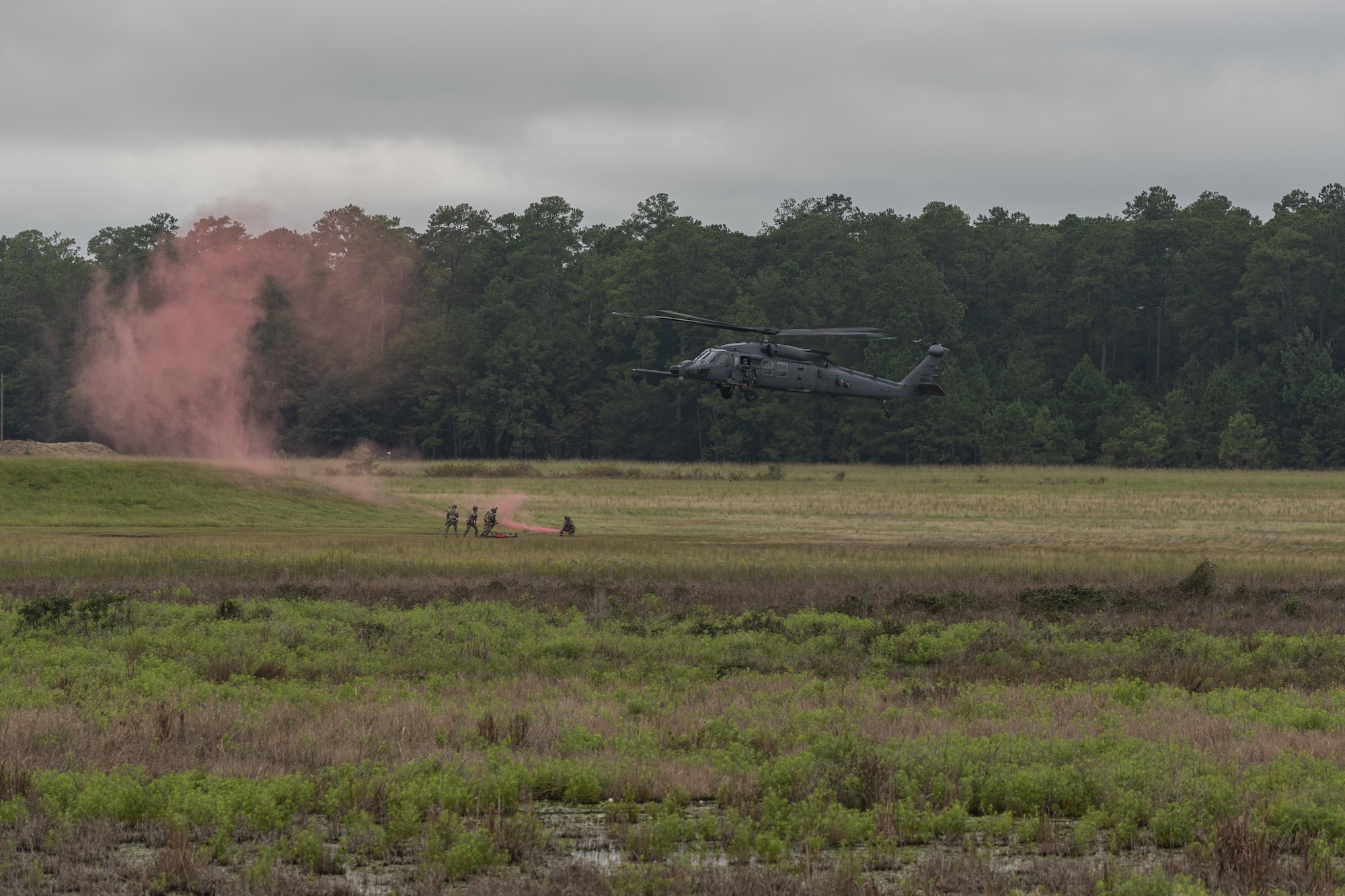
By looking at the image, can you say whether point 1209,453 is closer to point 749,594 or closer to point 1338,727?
point 749,594

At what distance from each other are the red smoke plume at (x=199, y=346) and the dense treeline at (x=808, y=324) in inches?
88.5

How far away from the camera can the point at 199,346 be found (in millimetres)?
78250

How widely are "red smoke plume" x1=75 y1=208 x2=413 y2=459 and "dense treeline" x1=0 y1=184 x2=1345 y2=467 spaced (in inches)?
88.5

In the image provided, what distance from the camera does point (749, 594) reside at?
29000 mm

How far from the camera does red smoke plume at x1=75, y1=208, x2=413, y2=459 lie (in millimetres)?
78875

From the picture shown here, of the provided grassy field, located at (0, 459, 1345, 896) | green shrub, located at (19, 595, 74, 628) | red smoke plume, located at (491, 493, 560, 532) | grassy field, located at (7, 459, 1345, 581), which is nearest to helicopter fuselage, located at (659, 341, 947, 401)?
grassy field, located at (7, 459, 1345, 581)

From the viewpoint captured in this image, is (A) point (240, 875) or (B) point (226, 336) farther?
(B) point (226, 336)

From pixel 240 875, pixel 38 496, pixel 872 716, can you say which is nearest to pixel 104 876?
pixel 240 875

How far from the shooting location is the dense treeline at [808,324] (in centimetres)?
11738

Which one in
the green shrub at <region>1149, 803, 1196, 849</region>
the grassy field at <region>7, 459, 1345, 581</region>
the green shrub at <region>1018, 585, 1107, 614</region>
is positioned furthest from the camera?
the grassy field at <region>7, 459, 1345, 581</region>

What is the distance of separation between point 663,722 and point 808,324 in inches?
4627

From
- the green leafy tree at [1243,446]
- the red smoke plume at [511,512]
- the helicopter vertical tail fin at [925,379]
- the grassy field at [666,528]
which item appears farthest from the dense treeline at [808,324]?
the helicopter vertical tail fin at [925,379]

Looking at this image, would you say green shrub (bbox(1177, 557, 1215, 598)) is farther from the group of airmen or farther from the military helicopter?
the group of airmen

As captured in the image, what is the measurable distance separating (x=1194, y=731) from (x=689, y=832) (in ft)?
21.2
